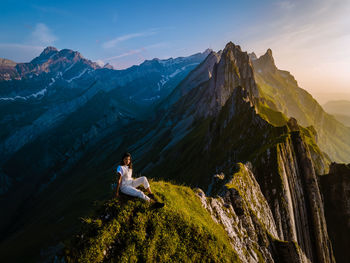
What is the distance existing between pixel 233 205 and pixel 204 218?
23.5ft

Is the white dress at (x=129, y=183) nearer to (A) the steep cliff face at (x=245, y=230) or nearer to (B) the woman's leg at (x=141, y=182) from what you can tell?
(B) the woman's leg at (x=141, y=182)

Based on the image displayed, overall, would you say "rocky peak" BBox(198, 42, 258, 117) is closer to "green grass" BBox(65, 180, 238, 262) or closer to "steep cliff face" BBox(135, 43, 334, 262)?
"steep cliff face" BBox(135, 43, 334, 262)

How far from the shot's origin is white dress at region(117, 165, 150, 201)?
1095 centimetres

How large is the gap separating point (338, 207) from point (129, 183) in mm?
52198

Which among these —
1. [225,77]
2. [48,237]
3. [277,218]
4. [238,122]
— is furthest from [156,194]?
[225,77]

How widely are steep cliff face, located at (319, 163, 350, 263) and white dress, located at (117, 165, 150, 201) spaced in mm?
50473

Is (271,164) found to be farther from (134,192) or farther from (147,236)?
(134,192)

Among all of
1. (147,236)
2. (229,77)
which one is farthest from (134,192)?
(229,77)

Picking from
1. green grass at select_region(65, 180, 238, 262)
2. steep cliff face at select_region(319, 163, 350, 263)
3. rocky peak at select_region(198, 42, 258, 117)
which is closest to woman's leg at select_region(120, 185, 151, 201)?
green grass at select_region(65, 180, 238, 262)

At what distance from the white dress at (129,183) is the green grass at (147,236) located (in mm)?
369

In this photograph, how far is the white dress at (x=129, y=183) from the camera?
1095 cm

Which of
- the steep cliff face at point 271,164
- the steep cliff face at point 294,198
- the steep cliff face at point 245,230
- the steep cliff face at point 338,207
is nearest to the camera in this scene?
the steep cliff face at point 245,230

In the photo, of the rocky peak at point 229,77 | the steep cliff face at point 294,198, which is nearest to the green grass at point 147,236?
the steep cliff face at point 294,198

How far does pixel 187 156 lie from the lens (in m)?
84.6
